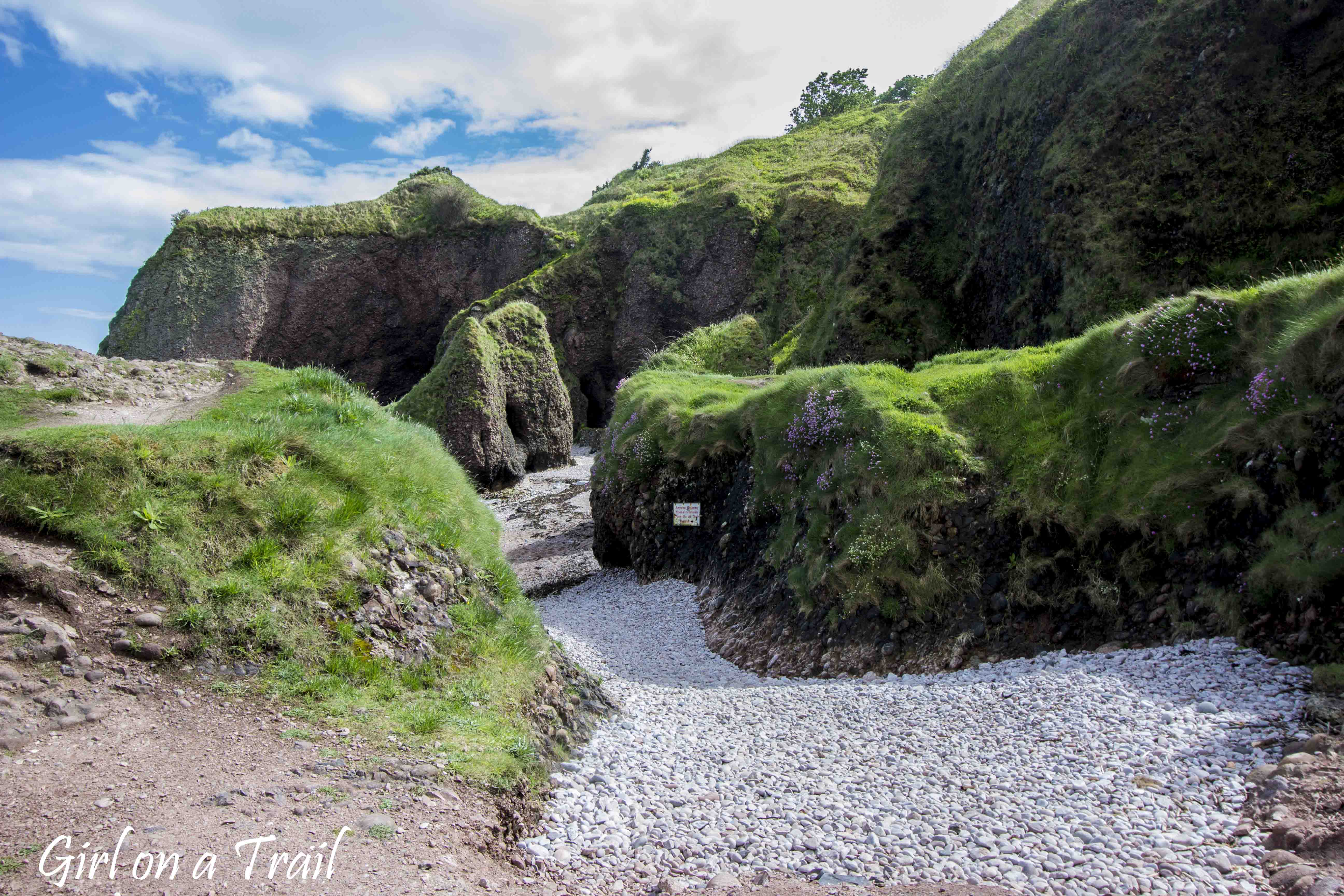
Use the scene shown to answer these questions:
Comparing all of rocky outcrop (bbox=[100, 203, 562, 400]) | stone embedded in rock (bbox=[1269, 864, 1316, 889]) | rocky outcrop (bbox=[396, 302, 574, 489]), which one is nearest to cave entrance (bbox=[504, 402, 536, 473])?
rocky outcrop (bbox=[396, 302, 574, 489])

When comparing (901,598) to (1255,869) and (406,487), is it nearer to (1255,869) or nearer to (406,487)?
(1255,869)

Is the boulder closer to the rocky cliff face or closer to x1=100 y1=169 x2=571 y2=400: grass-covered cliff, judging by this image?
the rocky cliff face

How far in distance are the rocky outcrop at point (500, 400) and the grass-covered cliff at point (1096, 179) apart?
1286cm

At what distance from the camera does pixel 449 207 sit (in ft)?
169

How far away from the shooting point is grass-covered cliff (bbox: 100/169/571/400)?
4694cm

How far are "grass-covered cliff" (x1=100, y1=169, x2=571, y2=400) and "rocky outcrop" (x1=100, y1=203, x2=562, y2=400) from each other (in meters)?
0.07

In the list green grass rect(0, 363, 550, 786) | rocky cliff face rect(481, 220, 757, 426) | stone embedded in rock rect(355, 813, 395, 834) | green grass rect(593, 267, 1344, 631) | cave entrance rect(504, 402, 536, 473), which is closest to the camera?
stone embedded in rock rect(355, 813, 395, 834)

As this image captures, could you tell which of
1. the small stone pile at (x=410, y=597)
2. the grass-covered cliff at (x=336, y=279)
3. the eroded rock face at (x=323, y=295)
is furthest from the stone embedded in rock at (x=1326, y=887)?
the eroded rock face at (x=323, y=295)

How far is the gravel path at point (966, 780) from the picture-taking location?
498cm

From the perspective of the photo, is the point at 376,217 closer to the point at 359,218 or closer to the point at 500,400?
the point at 359,218

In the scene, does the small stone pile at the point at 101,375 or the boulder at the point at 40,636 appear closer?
the boulder at the point at 40,636

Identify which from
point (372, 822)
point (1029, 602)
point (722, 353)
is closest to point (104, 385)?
point (372, 822)

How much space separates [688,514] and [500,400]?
16.3m

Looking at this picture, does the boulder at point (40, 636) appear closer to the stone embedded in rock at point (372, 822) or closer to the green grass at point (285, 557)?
the green grass at point (285, 557)
